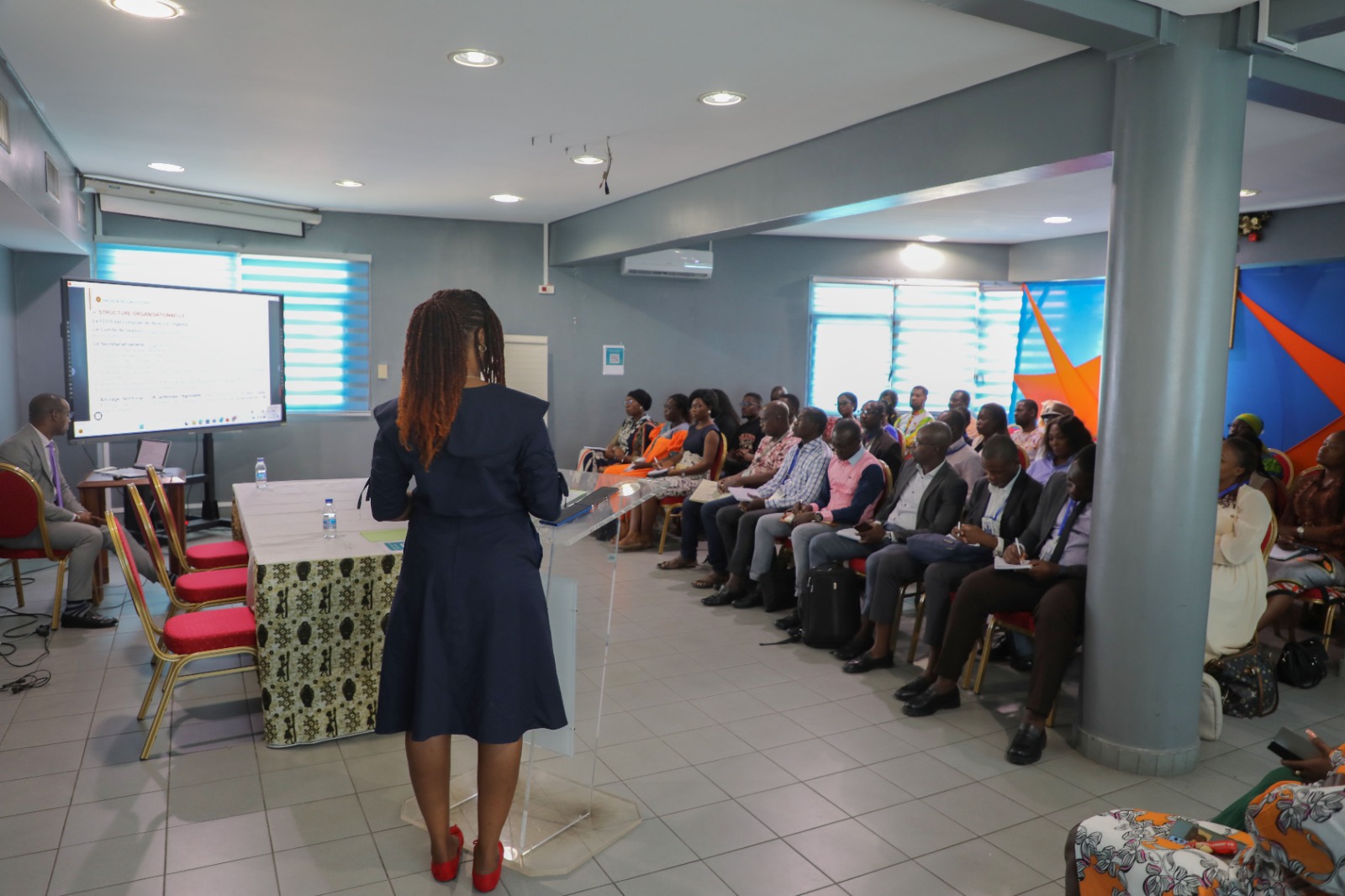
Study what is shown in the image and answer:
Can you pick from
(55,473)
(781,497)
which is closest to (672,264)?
(781,497)

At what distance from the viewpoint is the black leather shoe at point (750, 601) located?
5664 millimetres

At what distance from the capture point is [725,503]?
629 centimetres

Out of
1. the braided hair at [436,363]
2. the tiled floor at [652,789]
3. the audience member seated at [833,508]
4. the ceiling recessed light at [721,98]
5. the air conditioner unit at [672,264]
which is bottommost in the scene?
the tiled floor at [652,789]

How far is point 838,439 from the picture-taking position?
524cm

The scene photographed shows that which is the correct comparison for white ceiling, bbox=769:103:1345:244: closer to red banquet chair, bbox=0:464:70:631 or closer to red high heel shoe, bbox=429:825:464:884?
red high heel shoe, bbox=429:825:464:884

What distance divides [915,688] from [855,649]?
1.97 feet

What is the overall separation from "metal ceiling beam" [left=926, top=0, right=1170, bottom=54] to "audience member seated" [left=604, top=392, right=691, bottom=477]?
4.72 meters

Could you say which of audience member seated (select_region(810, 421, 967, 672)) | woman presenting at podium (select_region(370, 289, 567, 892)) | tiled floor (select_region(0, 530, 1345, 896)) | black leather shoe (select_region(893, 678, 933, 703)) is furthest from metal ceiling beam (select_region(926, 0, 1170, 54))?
black leather shoe (select_region(893, 678, 933, 703))

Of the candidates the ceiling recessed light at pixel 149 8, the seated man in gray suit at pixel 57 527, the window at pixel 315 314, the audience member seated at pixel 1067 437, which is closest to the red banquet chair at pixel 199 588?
the seated man in gray suit at pixel 57 527

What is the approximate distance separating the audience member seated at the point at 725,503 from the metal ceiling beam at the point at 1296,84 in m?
3.11

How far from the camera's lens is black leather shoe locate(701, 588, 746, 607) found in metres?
5.69

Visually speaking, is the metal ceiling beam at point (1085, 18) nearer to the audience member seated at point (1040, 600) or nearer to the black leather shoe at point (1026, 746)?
the audience member seated at point (1040, 600)

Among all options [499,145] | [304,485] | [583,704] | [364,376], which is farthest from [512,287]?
[583,704]

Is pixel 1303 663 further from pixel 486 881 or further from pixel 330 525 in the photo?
pixel 330 525
